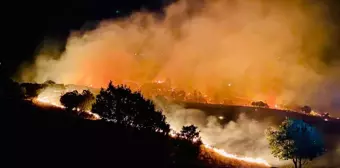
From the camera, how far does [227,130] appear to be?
67.8 m

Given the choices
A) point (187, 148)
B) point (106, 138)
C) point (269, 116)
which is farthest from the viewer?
point (269, 116)

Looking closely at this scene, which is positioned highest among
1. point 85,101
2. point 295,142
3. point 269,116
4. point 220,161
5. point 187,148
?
point 269,116

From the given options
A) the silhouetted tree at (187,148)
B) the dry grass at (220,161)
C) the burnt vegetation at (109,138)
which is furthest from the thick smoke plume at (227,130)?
the silhouetted tree at (187,148)

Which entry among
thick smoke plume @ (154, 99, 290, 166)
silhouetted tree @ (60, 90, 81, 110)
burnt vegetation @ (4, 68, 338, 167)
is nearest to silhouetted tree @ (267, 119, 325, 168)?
burnt vegetation @ (4, 68, 338, 167)

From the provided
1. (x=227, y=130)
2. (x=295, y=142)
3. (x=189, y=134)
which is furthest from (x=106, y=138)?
(x=227, y=130)

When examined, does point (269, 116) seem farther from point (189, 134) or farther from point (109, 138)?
point (109, 138)

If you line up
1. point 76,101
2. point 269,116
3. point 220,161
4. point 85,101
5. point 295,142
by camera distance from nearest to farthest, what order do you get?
1. point 220,161
2. point 295,142
3. point 76,101
4. point 85,101
5. point 269,116

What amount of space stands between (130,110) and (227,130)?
2646cm

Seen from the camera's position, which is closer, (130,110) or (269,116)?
(130,110)

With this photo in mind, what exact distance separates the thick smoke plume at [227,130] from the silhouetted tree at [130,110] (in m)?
16.8

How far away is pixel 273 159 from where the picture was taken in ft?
194

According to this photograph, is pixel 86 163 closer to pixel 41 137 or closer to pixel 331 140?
pixel 41 137

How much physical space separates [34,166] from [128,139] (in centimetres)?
1212

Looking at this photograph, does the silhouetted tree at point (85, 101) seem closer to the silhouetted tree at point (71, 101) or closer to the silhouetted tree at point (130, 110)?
the silhouetted tree at point (71, 101)
